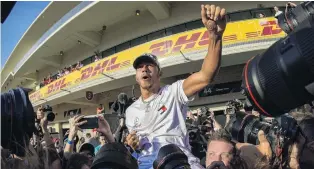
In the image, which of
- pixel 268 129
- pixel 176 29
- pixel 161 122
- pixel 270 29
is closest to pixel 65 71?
pixel 176 29

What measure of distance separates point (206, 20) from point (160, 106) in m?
0.63

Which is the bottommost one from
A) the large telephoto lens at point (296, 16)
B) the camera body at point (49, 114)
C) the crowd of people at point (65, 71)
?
the camera body at point (49, 114)

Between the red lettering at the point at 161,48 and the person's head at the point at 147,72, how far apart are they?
10698 millimetres

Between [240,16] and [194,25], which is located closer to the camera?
[240,16]

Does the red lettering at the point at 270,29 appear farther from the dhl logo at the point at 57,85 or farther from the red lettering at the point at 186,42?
the dhl logo at the point at 57,85

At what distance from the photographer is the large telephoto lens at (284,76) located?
139 cm

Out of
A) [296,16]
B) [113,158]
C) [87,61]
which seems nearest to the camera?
[113,158]

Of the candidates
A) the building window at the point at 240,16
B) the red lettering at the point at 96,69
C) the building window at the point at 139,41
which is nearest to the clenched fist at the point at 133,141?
the building window at the point at 240,16

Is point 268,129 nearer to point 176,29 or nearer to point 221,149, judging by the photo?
point 221,149

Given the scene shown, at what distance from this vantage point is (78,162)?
5.81 ft

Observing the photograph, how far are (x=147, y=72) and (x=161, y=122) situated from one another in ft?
1.23

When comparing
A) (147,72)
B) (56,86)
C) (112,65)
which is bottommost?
(147,72)

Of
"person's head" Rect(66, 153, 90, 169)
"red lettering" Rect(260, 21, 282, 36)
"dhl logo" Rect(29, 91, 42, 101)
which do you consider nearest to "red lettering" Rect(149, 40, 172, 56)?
"red lettering" Rect(260, 21, 282, 36)

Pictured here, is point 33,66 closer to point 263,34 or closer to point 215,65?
point 263,34
